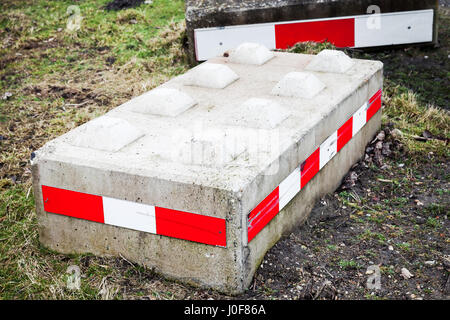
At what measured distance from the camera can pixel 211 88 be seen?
482cm

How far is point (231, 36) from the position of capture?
6793 mm

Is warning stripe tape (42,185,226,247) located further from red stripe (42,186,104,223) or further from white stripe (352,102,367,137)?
white stripe (352,102,367,137)

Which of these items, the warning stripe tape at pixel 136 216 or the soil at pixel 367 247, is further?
the soil at pixel 367 247

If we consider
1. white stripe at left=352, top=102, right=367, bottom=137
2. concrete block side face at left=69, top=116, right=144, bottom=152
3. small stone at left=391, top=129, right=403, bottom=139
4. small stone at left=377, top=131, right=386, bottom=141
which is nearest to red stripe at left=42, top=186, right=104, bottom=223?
concrete block side face at left=69, top=116, right=144, bottom=152

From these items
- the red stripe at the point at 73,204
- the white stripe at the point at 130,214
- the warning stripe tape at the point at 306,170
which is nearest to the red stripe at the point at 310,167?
the warning stripe tape at the point at 306,170

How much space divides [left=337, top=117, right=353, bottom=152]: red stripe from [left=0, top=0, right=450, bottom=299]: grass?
0.42 meters

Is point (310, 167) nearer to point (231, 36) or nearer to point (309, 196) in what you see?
point (309, 196)

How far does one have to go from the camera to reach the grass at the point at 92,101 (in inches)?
145

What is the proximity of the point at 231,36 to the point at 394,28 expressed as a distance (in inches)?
70.6

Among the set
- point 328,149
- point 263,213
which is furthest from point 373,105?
point 263,213

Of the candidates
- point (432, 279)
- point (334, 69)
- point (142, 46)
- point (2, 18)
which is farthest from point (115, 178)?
point (2, 18)

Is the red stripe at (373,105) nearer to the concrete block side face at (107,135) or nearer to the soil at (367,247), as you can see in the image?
the soil at (367,247)

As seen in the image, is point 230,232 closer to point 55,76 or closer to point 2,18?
point 55,76

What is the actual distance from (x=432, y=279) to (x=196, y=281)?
1370mm
